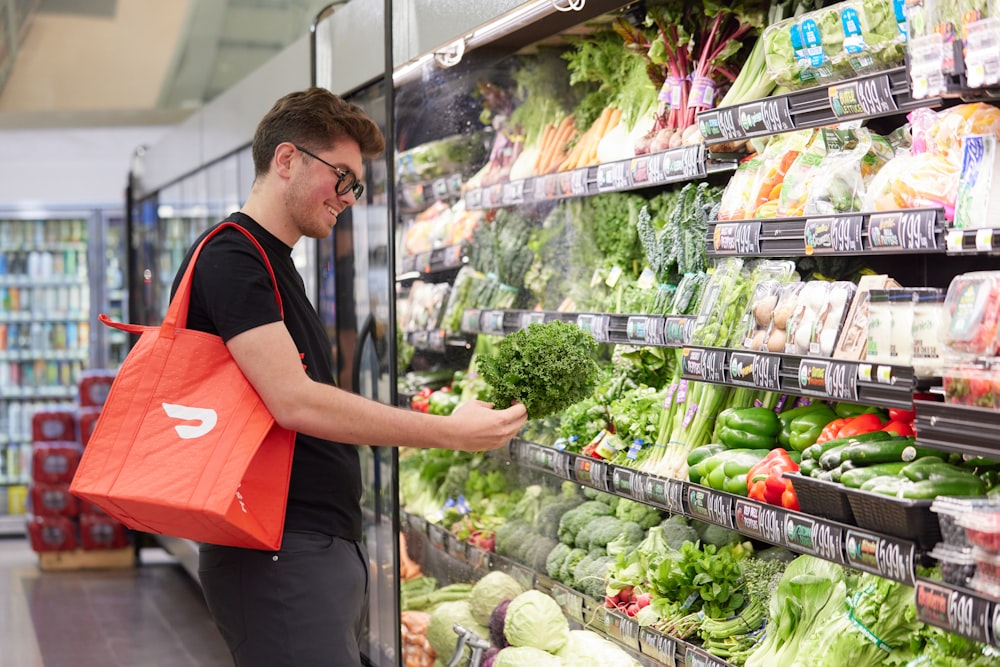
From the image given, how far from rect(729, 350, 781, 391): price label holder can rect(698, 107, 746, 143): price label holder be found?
1.74 feet

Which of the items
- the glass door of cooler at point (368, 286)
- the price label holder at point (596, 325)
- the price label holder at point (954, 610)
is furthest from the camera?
the glass door of cooler at point (368, 286)

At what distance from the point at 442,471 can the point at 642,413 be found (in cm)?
158

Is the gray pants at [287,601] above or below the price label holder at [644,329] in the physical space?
below

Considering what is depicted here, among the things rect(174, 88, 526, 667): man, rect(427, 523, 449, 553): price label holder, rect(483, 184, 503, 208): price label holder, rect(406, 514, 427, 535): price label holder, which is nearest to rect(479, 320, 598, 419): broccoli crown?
rect(174, 88, 526, 667): man

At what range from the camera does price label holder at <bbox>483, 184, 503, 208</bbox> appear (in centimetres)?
405

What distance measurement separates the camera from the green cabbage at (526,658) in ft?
11.6

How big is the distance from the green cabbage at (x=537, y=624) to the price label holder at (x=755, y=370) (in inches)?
50.9

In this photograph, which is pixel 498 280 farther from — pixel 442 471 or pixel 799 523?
pixel 799 523

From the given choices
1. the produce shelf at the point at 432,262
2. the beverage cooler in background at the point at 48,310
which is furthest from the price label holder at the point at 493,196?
the beverage cooler in background at the point at 48,310

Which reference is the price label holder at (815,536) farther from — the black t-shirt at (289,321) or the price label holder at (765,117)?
the black t-shirt at (289,321)

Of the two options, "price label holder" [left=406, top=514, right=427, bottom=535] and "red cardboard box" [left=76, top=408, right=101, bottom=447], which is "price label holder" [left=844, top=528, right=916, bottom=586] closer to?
"price label holder" [left=406, top=514, right=427, bottom=535]

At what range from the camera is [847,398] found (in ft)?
7.45

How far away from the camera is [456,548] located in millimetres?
4301

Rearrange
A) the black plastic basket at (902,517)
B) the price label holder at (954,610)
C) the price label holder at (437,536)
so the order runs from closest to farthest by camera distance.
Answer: the price label holder at (954,610) < the black plastic basket at (902,517) < the price label holder at (437,536)
